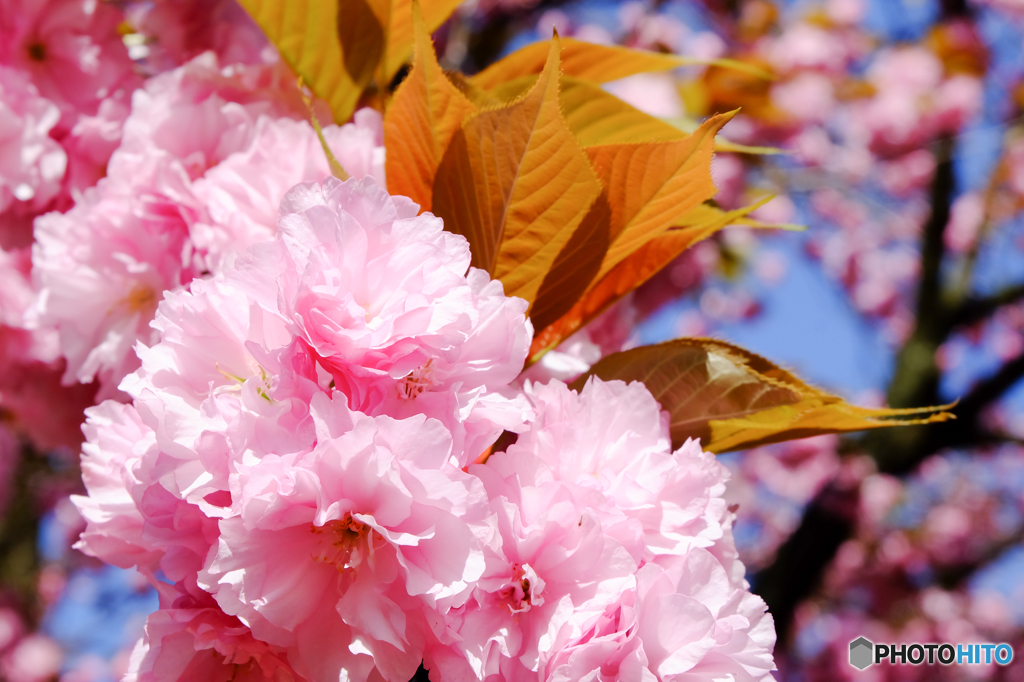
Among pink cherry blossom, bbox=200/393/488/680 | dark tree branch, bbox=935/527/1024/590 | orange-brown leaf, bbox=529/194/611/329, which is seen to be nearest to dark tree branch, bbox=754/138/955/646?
dark tree branch, bbox=935/527/1024/590

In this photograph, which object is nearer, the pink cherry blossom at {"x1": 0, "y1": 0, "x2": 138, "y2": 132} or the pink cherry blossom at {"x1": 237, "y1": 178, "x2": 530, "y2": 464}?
the pink cherry blossom at {"x1": 237, "y1": 178, "x2": 530, "y2": 464}

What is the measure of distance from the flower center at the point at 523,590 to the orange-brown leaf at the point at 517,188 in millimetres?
230

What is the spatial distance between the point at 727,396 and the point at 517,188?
241mm

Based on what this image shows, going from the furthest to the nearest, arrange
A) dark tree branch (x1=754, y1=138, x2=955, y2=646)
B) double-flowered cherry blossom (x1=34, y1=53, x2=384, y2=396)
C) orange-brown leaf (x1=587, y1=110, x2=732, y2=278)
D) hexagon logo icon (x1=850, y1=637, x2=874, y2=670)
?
dark tree branch (x1=754, y1=138, x2=955, y2=646), hexagon logo icon (x1=850, y1=637, x2=874, y2=670), double-flowered cherry blossom (x1=34, y1=53, x2=384, y2=396), orange-brown leaf (x1=587, y1=110, x2=732, y2=278)

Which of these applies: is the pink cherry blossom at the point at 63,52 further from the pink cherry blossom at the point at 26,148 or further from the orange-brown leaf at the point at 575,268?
the orange-brown leaf at the point at 575,268

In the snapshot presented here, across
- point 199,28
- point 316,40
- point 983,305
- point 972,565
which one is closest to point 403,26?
point 316,40

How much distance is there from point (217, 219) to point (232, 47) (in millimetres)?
342

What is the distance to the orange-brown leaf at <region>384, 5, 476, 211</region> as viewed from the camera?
1.89ft

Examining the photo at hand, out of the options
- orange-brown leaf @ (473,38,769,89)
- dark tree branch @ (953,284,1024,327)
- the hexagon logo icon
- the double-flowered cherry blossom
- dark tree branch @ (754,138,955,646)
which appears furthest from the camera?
dark tree branch @ (953,284,1024,327)

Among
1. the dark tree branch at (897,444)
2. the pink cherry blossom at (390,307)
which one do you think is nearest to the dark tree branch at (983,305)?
the dark tree branch at (897,444)

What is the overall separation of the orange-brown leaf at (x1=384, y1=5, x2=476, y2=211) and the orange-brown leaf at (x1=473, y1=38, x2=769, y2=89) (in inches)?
10.1

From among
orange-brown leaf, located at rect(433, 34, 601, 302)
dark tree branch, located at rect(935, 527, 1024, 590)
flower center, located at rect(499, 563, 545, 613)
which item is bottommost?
dark tree branch, located at rect(935, 527, 1024, 590)

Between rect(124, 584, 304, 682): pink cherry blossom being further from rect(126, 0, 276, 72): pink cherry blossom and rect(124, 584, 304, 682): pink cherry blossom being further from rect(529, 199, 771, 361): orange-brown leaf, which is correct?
rect(126, 0, 276, 72): pink cherry blossom

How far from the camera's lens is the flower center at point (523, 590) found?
1.53 feet
